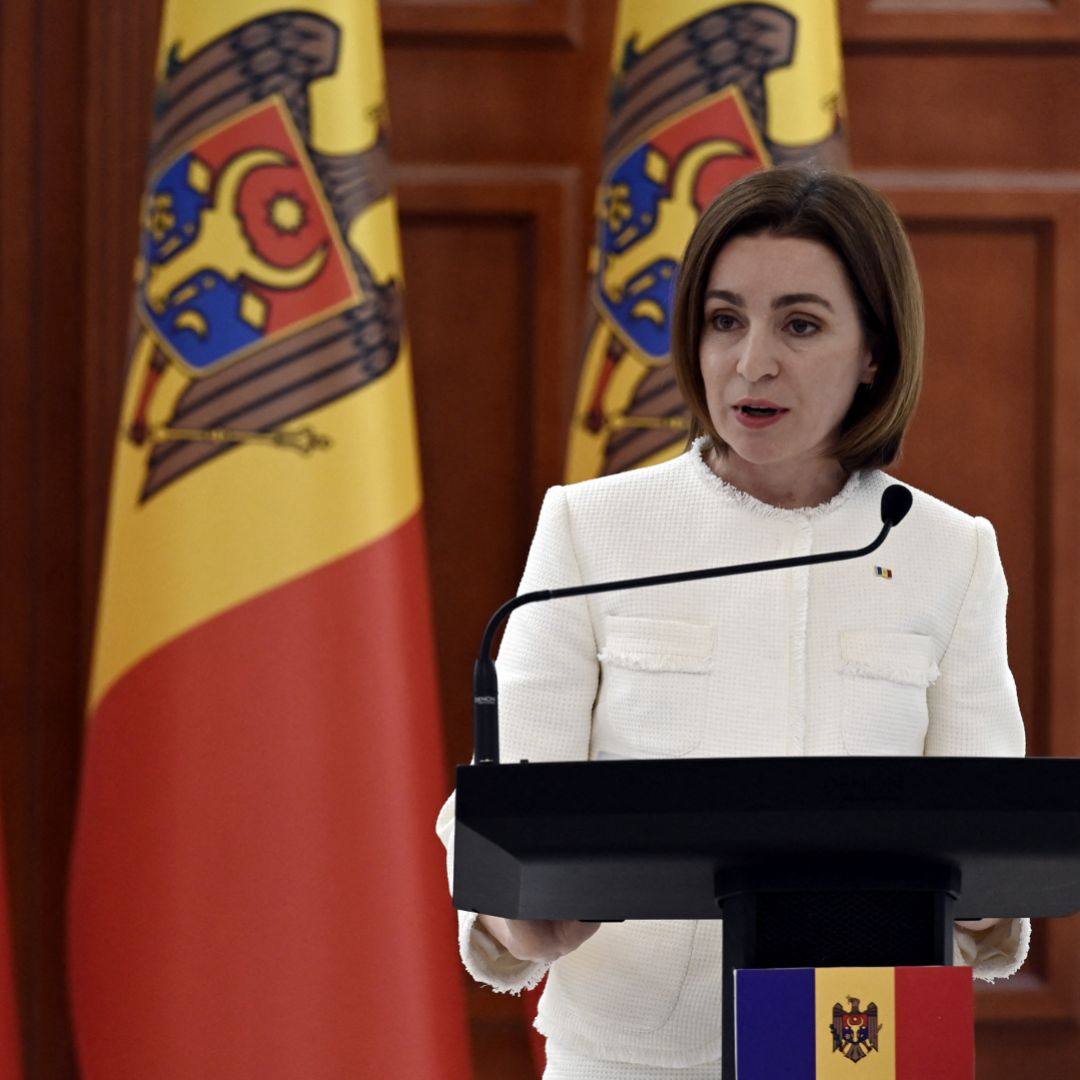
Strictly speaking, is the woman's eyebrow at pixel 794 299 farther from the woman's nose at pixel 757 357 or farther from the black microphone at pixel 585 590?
the black microphone at pixel 585 590

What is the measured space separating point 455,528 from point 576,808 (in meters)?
1.69

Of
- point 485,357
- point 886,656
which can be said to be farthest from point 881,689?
point 485,357

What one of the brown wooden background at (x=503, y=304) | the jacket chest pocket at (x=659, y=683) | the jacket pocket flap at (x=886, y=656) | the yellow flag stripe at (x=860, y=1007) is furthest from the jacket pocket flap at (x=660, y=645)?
the brown wooden background at (x=503, y=304)

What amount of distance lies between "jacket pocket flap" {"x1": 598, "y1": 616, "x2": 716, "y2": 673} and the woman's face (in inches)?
5.6

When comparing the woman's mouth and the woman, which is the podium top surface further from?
the woman's mouth

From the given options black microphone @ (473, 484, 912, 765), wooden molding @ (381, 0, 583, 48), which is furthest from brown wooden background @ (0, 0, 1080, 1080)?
black microphone @ (473, 484, 912, 765)

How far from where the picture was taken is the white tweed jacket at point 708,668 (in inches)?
46.8

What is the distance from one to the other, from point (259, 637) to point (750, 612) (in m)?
0.97

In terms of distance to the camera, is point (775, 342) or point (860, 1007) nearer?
point (860, 1007)

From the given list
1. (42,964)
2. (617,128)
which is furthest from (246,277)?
(42,964)

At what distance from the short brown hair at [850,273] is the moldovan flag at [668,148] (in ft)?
2.70

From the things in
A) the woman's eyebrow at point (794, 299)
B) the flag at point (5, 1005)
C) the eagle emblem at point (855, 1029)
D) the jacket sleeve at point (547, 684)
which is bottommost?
the flag at point (5, 1005)

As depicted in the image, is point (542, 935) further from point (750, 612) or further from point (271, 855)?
point (271, 855)

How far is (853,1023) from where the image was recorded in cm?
84
